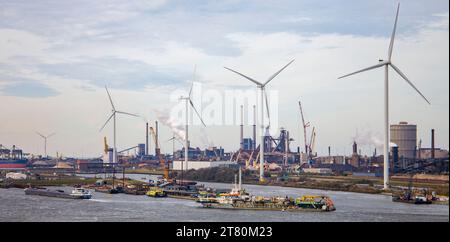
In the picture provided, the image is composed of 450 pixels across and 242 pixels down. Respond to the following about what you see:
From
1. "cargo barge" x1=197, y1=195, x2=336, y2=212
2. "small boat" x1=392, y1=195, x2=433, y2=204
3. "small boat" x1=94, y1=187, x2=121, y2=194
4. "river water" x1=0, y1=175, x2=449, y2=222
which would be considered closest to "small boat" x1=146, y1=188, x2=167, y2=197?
"small boat" x1=94, y1=187, x2=121, y2=194

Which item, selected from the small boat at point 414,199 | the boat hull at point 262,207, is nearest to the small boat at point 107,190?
the boat hull at point 262,207

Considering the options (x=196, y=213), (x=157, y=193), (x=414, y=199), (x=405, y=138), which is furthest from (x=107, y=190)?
(x=405, y=138)

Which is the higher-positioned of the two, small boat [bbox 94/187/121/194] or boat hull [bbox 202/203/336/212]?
boat hull [bbox 202/203/336/212]

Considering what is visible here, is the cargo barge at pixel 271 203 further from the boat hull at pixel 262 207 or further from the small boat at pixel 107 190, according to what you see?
the small boat at pixel 107 190

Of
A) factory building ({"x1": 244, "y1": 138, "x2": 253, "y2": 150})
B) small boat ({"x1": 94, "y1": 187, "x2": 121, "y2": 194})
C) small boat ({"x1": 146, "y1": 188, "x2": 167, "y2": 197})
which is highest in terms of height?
factory building ({"x1": 244, "y1": 138, "x2": 253, "y2": 150})

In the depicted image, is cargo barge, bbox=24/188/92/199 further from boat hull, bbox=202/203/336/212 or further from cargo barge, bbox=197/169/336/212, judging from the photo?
boat hull, bbox=202/203/336/212

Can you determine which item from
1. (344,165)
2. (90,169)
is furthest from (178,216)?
(90,169)

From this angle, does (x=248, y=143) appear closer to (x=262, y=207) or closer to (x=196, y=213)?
(x=262, y=207)

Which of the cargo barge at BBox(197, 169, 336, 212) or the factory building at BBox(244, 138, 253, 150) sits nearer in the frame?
the cargo barge at BBox(197, 169, 336, 212)

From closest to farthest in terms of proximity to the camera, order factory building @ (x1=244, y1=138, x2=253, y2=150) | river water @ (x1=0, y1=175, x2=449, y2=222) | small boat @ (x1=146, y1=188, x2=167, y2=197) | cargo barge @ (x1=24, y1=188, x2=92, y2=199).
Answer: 1. river water @ (x1=0, y1=175, x2=449, y2=222)
2. cargo barge @ (x1=24, y1=188, x2=92, y2=199)
3. small boat @ (x1=146, y1=188, x2=167, y2=197)
4. factory building @ (x1=244, y1=138, x2=253, y2=150)
